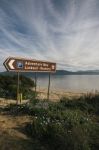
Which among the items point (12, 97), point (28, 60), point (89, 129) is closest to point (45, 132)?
point (89, 129)

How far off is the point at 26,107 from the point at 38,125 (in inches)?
130

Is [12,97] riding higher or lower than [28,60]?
lower

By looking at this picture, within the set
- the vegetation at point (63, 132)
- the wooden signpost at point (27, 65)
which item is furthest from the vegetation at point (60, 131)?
the wooden signpost at point (27, 65)

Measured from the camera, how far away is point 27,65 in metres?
12.7

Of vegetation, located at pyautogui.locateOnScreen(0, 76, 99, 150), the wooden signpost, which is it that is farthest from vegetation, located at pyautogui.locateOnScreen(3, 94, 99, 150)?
the wooden signpost

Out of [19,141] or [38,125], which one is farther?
[38,125]

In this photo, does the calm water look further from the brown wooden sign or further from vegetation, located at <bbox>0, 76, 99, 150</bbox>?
vegetation, located at <bbox>0, 76, 99, 150</bbox>

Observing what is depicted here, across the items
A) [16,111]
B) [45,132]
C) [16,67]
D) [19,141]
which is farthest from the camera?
[16,67]

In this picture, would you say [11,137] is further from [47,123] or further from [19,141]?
[47,123]

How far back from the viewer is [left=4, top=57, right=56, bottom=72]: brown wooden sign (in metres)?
11.3

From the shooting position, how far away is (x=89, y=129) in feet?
23.1

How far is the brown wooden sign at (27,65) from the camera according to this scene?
1133cm

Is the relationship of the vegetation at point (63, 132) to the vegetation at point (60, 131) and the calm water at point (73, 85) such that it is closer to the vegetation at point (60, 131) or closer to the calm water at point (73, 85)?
the vegetation at point (60, 131)

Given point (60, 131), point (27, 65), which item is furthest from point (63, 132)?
point (27, 65)
